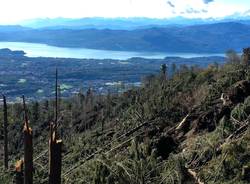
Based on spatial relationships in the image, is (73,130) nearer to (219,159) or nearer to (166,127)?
(166,127)

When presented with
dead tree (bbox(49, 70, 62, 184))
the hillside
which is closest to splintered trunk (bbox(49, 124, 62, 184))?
dead tree (bbox(49, 70, 62, 184))

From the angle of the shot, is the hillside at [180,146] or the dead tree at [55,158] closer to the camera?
the dead tree at [55,158]

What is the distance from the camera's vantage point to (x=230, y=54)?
166 feet

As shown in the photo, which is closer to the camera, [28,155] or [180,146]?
[28,155]

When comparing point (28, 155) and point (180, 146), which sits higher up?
point (28, 155)

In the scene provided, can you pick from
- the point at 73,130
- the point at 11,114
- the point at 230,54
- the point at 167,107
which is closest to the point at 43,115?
the point at 11,114

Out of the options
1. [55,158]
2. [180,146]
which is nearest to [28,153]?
[55,158]

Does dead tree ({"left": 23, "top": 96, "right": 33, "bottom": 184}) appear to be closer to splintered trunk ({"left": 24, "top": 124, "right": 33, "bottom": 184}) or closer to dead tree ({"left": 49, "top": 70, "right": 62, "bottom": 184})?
splintered trunk ({"left": 24, "top": 124, "right": 33, "bottom": 184})

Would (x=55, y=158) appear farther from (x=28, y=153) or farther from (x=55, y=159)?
(x=28, y=153)

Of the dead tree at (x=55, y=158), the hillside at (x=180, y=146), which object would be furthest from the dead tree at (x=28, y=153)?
the hillside at (x=180, y=146)

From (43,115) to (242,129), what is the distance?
4977 cm

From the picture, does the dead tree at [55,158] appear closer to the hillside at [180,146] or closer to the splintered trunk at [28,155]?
the splintered trunk at [28,155]

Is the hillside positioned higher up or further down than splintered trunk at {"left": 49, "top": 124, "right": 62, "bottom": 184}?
further down

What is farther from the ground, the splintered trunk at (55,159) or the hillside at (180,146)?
the splintered trunk at (55,159)
